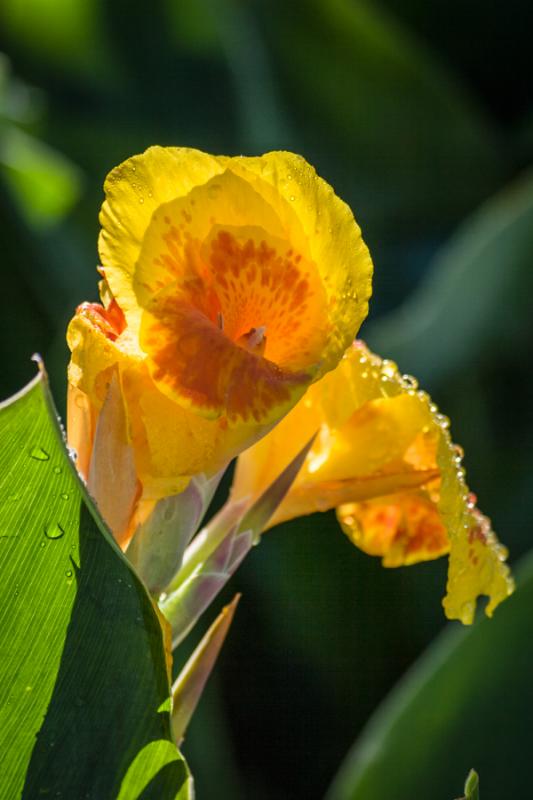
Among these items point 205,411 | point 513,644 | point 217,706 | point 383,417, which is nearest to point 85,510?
point 205,411

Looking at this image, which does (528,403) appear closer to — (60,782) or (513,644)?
(513,644)

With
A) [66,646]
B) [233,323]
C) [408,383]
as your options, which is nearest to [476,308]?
[408,383]

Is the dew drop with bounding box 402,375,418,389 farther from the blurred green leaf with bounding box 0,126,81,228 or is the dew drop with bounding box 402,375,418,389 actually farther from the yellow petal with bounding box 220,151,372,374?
the blurred green leaf with bounding box 0,126,81,228

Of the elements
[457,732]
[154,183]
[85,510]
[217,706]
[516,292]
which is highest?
[154,183]

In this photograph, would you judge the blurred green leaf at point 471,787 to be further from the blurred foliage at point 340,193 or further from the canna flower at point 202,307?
the blurred foliage at point 340,193

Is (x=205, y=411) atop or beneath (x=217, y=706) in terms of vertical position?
atop

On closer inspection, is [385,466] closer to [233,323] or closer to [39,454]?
[233,323]

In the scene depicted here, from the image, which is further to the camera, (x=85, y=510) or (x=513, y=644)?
(x=513, y=644)

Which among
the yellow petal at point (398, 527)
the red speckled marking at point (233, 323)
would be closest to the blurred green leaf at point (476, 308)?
the yellow petal at point (398, 527)
